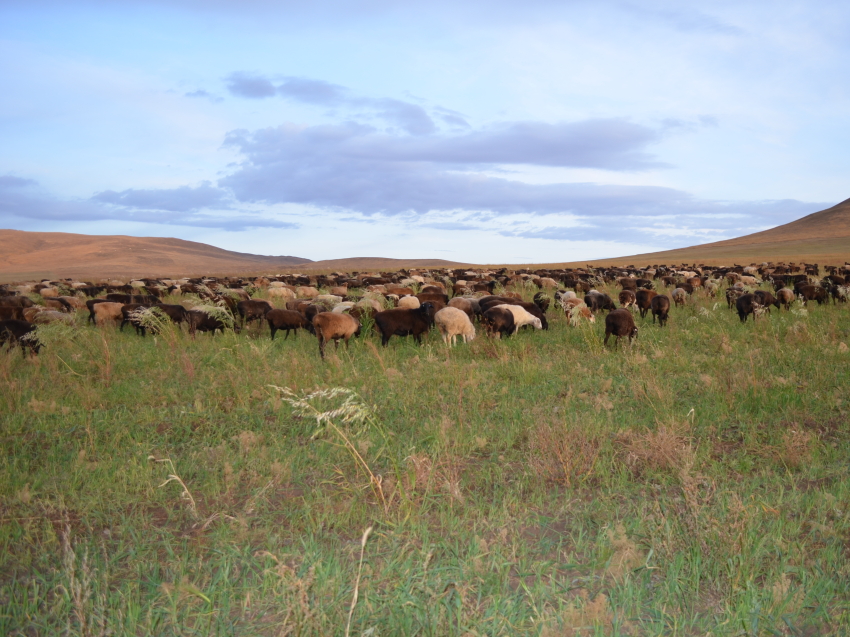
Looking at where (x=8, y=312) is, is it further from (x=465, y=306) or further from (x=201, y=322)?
(x=465, y=306)

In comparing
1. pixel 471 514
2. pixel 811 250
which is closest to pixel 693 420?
pixel 471 514

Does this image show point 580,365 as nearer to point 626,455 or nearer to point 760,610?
point 626,455

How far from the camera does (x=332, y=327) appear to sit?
38.0 ft

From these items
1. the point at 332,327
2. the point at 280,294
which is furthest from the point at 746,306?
the point at 280,294

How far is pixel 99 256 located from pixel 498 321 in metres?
129

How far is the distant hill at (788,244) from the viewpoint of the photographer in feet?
288

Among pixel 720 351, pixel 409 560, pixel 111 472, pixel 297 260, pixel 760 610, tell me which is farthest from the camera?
pixel 297 260

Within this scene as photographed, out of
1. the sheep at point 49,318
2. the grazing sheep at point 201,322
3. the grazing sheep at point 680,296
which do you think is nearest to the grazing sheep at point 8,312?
the sheep at point 49,318

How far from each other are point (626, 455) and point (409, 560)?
294 cm

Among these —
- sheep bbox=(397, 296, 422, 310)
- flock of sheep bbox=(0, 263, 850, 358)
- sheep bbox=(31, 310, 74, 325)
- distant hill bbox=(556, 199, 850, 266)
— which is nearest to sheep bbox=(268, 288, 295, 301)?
flock of sheep bbox=(0, 263, 850, 358)

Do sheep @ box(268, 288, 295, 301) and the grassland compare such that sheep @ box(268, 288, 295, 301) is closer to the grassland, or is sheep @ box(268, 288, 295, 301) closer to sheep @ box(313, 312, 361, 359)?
sheep @ box(313, 312, 361, 359)

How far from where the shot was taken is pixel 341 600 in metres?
3.31

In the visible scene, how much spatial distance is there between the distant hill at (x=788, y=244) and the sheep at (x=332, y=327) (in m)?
75.4

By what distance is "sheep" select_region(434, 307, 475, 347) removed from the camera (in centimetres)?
1232
